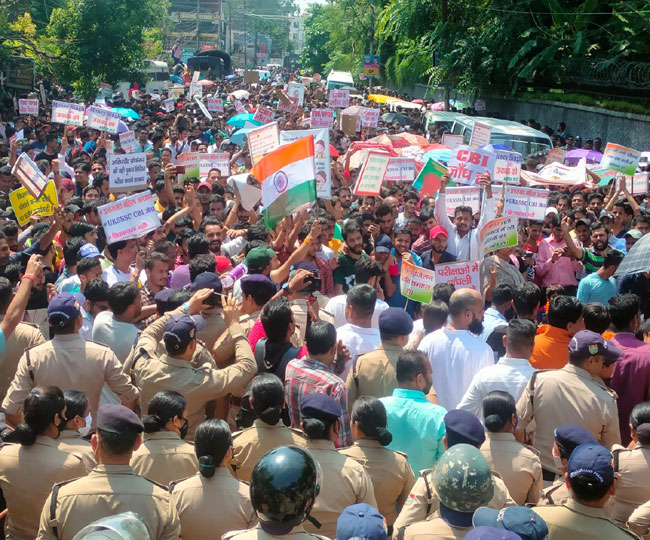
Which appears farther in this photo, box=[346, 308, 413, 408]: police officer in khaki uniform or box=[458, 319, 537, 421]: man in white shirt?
box=[346, 308, 413, 408]: police officer in khaki uniform

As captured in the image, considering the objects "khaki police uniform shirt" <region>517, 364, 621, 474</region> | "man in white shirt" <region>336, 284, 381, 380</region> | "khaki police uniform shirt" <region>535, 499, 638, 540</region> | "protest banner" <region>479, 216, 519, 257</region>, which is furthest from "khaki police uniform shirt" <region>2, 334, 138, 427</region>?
"protest banner" <region>479, 216, 519, 257</region>

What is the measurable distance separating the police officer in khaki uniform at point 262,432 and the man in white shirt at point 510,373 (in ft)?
3.67

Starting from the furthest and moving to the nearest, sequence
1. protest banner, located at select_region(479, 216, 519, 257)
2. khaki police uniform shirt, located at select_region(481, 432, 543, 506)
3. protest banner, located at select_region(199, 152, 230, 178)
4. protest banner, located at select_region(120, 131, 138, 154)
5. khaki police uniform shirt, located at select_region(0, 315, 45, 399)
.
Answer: protest banner, located at select_region(120, 131, 138, 154) < protest banner, located at select_region(199, 152, 230, 178) < protest banner, located at select_region(479, 216, 519, 257) < khaki police uniform shirt, located at select_region(0, 315, 45, 399) < khaki police uniform shirt, located at select_region(481, 432, 543, 506)

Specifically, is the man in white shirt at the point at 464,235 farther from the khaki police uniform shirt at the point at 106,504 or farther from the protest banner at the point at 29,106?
the protest banner at the point at 29,106

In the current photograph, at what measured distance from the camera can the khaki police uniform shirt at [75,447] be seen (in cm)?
391

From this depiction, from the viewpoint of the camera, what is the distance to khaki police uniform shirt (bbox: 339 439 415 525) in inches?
154

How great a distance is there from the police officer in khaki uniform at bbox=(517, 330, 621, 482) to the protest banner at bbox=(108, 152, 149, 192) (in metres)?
6.39

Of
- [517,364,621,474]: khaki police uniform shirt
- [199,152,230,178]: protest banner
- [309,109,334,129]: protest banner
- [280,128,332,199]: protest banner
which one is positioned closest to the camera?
[517,364,621,474]: khaki police uniform shirt

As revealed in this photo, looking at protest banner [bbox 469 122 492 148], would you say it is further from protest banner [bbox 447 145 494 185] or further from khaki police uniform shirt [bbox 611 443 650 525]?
khaki police uniform shirt [bbox 611 443 650 525]

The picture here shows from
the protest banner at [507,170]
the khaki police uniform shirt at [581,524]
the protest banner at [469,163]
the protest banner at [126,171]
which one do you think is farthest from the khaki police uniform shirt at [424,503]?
the protest banner at [507,170]

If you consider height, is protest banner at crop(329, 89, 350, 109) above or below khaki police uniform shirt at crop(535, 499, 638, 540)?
below

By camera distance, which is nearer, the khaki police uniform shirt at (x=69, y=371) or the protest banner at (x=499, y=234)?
the khaki police uniform shirt at (x=69, y=371)

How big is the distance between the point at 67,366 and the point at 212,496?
1.44 meters

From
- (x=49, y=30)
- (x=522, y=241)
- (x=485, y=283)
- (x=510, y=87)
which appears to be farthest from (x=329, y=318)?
(x=510, y=87)
